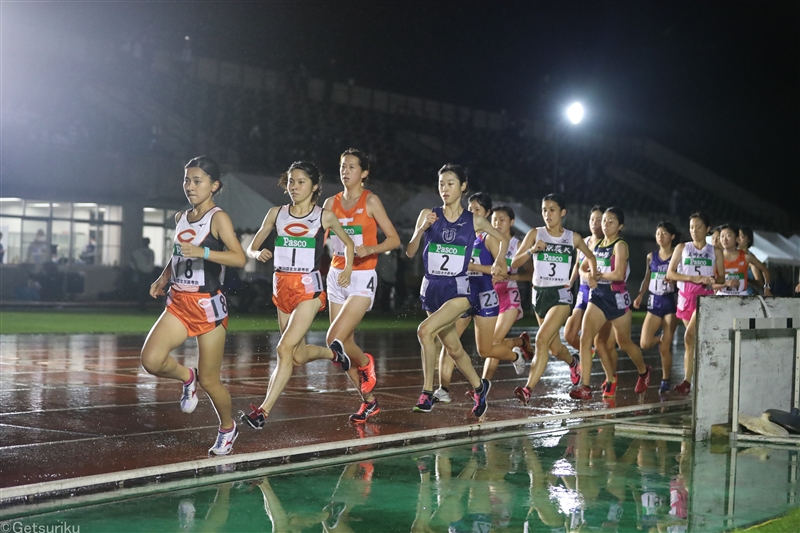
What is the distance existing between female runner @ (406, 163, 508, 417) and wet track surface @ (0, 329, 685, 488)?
0.53 metres

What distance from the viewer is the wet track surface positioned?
6.88 meters

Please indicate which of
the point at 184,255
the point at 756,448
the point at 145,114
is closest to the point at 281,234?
the point at 184,255

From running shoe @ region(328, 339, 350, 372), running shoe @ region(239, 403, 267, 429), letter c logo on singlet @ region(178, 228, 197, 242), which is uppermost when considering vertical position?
letter c logo on singlet @ region(178, 228, 197, 242)

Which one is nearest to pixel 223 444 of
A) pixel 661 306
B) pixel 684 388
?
pixel 684 388

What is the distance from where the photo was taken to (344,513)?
5.43 metres

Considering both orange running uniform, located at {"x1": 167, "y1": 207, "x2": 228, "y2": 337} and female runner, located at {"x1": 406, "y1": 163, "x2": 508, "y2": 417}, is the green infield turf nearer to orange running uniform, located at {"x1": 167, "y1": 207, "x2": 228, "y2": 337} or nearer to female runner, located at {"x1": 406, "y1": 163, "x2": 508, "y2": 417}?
female runner, located at {"x1": 406, "y1": 163, "x2": 508, "y2": 417}

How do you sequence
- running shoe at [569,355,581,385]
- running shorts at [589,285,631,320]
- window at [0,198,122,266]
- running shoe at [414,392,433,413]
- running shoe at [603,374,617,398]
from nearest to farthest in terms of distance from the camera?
running shoe at [414,392,433,413] < running shorts at [589,285,631,320] < running shoe at [603,374,617,398] < running shoe at [569,355,581,385] < window at [0,198,122,266]

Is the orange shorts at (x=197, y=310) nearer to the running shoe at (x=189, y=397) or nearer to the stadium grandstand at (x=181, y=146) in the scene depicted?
the running shoe at (x=189, y=397)

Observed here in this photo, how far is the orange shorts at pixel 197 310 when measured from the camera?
675 cm

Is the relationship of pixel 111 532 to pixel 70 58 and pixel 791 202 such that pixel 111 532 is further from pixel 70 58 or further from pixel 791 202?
pixel 791 202

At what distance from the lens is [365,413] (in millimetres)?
8773

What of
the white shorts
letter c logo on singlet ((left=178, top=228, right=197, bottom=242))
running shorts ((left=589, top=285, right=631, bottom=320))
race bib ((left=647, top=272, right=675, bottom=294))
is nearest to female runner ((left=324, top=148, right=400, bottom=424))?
the white shorts

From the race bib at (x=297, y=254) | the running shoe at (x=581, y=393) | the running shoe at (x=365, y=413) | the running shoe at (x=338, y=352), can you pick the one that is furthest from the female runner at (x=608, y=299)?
the race bib at (x=297, y=254)

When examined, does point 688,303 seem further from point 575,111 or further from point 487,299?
point 575,111
